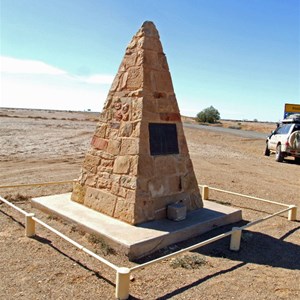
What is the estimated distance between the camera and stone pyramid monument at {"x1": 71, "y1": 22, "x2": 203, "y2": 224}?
18.2 ft

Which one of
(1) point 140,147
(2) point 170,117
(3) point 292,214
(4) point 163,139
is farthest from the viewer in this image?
(3) point 292,214

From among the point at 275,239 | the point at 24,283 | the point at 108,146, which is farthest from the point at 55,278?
the point at 275,239

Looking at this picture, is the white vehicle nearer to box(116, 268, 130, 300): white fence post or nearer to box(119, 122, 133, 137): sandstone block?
box(119, 122, 133, 137): sandstone block

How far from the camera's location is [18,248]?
16.3 feet

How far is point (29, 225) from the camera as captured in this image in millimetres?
5371

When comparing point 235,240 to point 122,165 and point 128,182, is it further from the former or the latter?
point 122,165

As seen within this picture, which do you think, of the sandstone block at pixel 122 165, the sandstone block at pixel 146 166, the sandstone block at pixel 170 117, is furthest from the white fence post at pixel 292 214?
the sandstone block at pixel 122 165

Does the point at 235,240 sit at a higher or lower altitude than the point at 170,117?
lower

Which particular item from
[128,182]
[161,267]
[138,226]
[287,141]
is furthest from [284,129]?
[161,267]

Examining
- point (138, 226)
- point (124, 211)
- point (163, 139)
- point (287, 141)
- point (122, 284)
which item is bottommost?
point (122, 284)

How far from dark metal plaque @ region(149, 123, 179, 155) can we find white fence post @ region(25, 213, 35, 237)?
7.19 feet

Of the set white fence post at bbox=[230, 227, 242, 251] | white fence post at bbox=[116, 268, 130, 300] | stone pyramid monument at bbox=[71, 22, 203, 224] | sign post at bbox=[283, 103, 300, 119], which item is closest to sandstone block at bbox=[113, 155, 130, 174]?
stone pyramid monument at bbox=[71, 22, 203, 224]

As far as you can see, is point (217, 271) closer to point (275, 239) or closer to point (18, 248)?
point (275, 239)

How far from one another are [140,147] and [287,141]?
1221 cm
